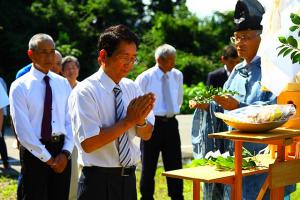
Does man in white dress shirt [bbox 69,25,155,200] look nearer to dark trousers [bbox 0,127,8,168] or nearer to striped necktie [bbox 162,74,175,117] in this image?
striped necktie [bbox 162,74,175,117]

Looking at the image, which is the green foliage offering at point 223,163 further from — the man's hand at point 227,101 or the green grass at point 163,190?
the green grass at point 163,190

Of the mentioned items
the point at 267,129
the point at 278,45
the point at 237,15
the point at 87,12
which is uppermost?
the point at 87,12

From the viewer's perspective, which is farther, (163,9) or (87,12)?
(163,9)

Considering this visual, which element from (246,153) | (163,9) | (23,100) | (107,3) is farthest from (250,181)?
(163,9)

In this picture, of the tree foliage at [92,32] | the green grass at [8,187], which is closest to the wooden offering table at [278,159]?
the green grass at [8,187]

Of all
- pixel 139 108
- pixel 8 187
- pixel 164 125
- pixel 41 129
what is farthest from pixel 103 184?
pixel 8 187

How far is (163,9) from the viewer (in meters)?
36.1

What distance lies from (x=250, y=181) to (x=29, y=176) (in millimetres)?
1916

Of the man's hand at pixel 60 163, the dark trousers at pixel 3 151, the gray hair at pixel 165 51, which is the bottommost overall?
the dark trousers at pixel 3 151

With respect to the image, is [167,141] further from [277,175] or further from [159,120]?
[277,175]

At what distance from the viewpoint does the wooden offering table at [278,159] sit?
9.99 feet

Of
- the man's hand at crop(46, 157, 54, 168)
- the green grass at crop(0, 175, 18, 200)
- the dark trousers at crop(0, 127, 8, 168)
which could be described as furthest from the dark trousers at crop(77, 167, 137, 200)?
the dark trousers at crop(0, 127, 8, 168)

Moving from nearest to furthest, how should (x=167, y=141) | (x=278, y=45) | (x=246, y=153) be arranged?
(x=278, y=45)
(x=246, y=153)
(x=167, y=141)

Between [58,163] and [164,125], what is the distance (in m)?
2.99
